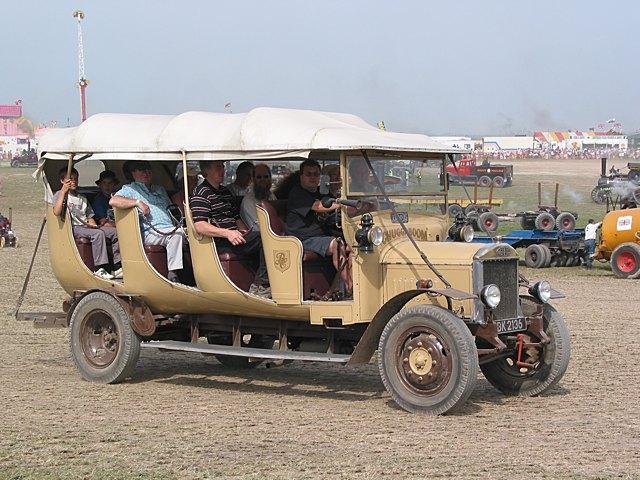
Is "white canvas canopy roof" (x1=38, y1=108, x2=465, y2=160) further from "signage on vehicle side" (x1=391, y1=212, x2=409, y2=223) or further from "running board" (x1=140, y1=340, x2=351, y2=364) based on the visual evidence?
"running board" (x1=140, y1=340, x2=351, y2=364)

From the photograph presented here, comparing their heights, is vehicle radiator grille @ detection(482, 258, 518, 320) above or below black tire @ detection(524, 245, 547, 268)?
above

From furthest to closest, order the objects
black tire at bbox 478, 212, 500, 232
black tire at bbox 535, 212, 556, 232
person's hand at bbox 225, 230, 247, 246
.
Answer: black tire at bbox 478, 212, 500, 232 → black tire at bbox 535, 212, 556, 232 → person's hand at bbox 225, 230, 247, 246

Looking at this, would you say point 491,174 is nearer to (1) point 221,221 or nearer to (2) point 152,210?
(2) point 152,210

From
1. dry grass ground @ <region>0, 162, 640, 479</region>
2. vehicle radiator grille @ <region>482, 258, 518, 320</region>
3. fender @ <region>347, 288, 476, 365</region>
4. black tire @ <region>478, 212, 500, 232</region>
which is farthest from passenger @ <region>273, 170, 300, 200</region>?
black tire @ <region>478, 212, 500, 232</region>

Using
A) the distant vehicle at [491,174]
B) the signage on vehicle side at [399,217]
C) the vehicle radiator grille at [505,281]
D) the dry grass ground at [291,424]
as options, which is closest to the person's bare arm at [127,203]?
the dry grass ground at [291,424]

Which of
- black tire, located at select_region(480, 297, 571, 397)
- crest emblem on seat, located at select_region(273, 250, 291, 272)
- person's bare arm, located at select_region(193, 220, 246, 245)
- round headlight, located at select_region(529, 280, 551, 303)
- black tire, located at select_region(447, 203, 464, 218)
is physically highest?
black tire, located at select_region(447, 203, 464, 218)

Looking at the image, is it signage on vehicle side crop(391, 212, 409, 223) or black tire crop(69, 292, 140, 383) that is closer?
signage on vehicle side crop(391, 212, 409, 223)

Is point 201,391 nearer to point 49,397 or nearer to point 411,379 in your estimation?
point 49,397

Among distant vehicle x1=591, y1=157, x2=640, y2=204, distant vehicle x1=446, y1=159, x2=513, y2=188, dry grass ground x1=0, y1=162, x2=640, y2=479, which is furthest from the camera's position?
distant vehicle x1=446, y1=159, x2=513, y2=188

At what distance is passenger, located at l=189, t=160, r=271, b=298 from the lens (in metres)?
9.87

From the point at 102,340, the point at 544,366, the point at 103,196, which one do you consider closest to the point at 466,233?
the point at 544,366

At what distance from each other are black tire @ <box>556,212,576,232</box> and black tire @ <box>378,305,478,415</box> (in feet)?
58.1

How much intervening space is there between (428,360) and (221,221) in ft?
8.17

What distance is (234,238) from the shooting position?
32.2 feet
